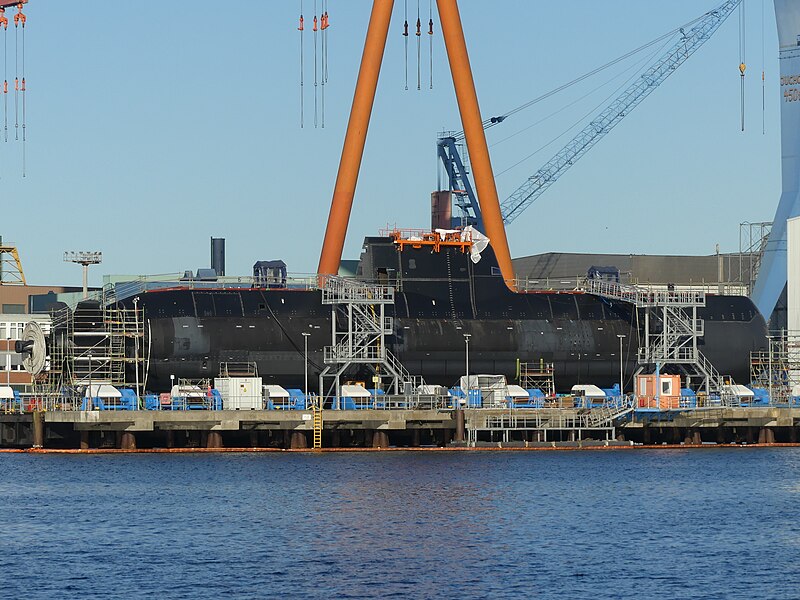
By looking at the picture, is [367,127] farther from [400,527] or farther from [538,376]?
[400,527]

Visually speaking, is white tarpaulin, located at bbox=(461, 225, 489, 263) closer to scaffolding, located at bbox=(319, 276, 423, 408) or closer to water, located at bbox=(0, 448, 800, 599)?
scaffolding, located at bbox=(319, 276, 423, 408)

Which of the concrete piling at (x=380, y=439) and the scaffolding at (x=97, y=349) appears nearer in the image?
the concrete piling at (x=380, y=439)

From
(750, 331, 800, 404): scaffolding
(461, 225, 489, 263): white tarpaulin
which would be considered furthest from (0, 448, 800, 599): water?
(461, 225, 489, 263): white tarpaulin

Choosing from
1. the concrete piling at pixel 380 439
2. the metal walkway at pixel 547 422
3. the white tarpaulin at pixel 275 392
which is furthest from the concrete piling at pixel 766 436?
the white tarpaulin at pixel 275 392

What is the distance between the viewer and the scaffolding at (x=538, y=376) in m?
122

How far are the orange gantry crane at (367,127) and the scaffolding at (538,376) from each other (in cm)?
1028

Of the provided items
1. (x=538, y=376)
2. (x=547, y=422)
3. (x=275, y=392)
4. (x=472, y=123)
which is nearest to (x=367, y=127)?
(x=472, y=123)

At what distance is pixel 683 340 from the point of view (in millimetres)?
125062

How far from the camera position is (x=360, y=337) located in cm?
11606

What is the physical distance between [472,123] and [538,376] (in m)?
23.4

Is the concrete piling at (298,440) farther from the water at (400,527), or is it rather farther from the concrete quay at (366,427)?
the water at (400,527)

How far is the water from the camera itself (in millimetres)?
61438

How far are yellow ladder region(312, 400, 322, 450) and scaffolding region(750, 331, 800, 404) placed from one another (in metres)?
35.5

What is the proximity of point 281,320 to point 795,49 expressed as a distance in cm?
7032
